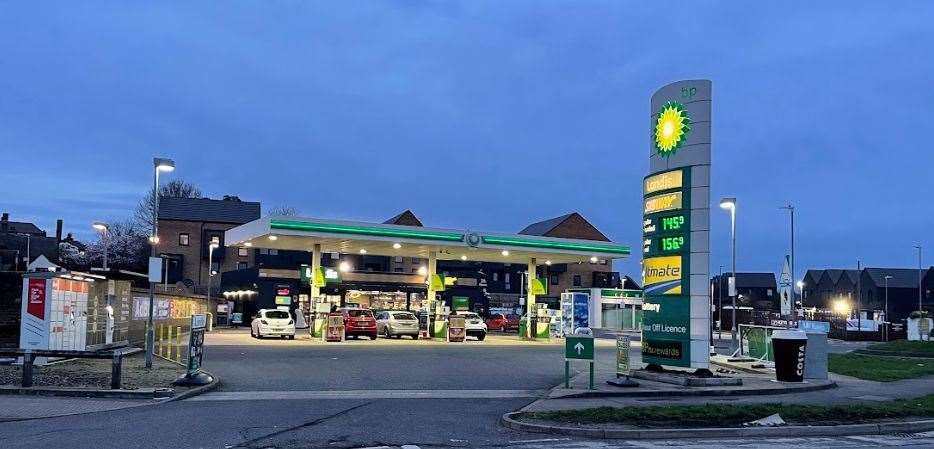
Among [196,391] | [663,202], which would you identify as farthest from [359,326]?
[196,391]

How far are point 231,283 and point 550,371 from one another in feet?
158

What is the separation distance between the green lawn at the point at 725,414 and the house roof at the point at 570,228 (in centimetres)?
7546

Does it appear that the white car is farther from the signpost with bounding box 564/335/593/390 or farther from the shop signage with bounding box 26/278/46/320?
the signpost with bounding box 564/335/593/390

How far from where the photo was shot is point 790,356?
2094cm

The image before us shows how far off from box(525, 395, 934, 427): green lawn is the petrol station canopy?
82.8 feet

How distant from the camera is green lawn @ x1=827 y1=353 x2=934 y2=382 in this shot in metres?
24.1

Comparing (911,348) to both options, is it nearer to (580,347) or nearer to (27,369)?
(580,347)

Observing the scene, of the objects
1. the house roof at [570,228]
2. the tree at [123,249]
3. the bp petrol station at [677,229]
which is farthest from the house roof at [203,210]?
the bp petrol station at [677,229]

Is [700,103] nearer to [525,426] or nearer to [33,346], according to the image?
[525,426]

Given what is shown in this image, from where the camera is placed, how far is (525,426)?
13.2 m

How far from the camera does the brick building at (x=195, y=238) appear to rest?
78312mm

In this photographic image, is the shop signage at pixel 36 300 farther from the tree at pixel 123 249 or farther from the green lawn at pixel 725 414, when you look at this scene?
the tree at pixel 123 249

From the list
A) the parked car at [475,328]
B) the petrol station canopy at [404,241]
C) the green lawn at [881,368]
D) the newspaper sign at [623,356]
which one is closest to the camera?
the newspaper sign at [623,356]

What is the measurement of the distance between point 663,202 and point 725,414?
27.9ft
